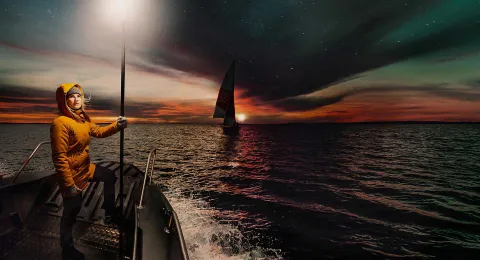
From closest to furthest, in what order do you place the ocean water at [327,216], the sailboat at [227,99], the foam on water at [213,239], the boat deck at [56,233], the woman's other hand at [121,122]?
the woman's other hand at [121,122]
the boat deck at [56,233]
the foam on water at [213,239]
the ocean water at [327,216]
the sailboat at [227,99]

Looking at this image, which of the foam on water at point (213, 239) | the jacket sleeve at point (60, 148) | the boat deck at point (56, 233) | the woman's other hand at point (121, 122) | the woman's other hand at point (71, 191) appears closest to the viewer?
the jacket sleeve at point (60, 148)

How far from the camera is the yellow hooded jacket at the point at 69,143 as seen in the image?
2861mm

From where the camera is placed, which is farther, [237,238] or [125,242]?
[237,238]

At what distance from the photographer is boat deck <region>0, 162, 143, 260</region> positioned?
3.60 metres

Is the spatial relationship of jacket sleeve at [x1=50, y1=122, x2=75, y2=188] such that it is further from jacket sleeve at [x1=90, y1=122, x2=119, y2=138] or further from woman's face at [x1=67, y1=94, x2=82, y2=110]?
jacket sleeve at [x1=90, y1=122, x2=119, y2=138]

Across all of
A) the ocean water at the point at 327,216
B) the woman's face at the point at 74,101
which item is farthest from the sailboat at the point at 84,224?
the ocean water at the point at 327,216

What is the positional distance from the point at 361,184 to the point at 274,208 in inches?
330

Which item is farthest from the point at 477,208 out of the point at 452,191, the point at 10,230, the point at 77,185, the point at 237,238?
the point at 10,230

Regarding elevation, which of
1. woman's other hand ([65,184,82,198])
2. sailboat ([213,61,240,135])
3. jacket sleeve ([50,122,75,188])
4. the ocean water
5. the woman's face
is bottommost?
the ocean water

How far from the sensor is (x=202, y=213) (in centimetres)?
971

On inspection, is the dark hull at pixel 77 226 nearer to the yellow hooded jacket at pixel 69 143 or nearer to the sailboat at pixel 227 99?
the yellow hooded jacket at pixel 69 143

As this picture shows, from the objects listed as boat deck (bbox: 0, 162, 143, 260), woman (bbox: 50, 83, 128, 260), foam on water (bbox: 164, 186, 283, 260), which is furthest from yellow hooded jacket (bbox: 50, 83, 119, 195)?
foam on water (bbox: 164, 186, 283, 260)

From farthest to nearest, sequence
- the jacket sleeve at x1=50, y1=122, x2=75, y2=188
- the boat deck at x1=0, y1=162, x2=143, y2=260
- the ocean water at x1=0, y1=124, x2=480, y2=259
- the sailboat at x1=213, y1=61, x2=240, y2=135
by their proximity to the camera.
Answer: the sailboat at x1=213, y1=61, x2=240, y2=135, the ocean water at x1=0, y1=124, x2=480, y2=259, the boat deck at x1=0, y1=162, x2=143, y2=260, the jacket sleeve at x1=50, y1=122, x2=75, y2=188

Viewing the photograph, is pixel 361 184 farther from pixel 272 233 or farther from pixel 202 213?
pixel 202 213
